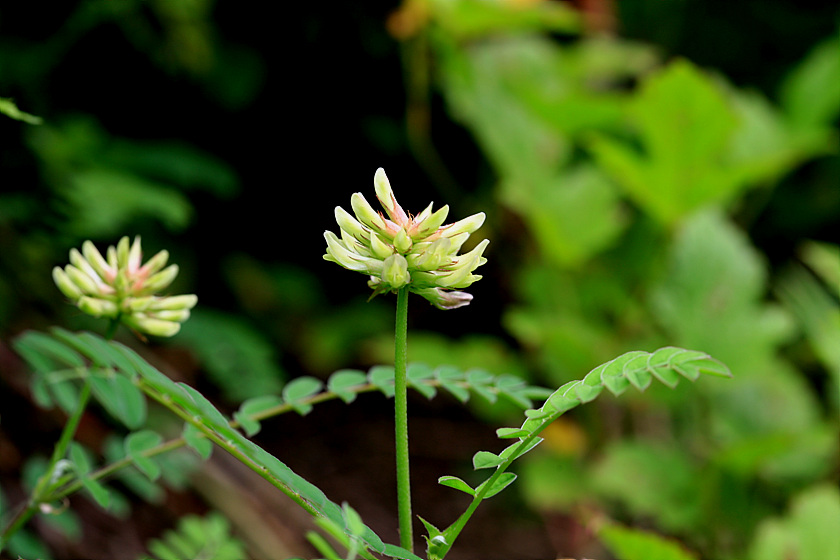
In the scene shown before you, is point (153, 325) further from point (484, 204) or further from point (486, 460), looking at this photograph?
point (484, 204)

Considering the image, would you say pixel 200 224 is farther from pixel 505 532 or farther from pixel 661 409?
pixel 661 409

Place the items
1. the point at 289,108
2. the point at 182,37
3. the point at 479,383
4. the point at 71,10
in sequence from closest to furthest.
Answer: the point at 479,383, the point at 71,10, the point at 182,37, the point at 289,108

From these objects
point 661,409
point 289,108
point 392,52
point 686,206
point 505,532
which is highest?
point 392,52

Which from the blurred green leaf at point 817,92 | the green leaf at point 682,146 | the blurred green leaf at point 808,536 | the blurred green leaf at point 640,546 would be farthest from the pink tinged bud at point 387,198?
the blurred green leaf at point 817,92

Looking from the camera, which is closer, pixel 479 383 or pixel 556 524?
pixel 479 383

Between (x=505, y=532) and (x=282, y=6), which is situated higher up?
(x=282, y=6)

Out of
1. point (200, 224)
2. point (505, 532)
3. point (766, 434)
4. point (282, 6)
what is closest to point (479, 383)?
point (766, 434)

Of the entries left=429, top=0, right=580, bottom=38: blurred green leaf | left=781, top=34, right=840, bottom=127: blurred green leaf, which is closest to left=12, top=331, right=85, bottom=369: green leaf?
left=429, top=0, right=580, bottom=38: blurred green leaf

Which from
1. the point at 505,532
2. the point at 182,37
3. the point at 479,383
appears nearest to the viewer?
the point at 479,383
